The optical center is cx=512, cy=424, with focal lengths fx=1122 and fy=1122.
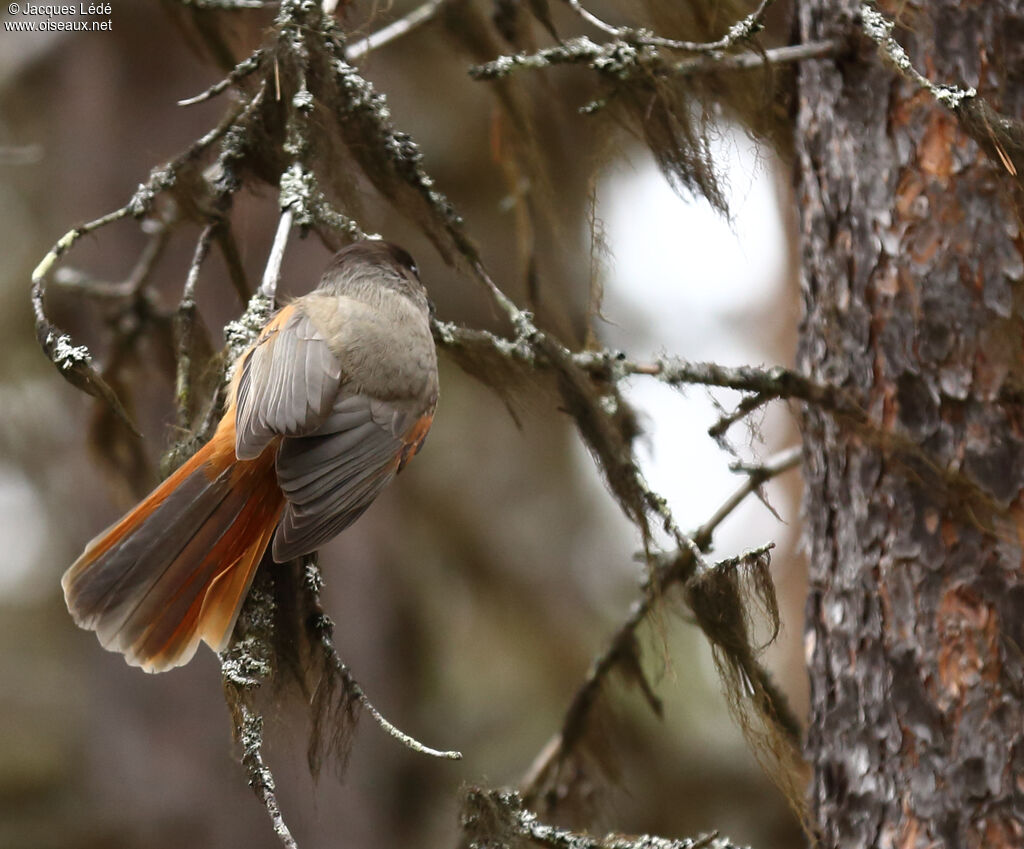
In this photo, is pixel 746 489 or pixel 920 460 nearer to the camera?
pixel 920 460

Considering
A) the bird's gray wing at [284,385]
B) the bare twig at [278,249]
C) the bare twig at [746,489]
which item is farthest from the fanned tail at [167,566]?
the bare twig at [746,489]

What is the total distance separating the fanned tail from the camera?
255 centimetres

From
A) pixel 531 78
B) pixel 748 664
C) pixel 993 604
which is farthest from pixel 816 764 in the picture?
pixel 531 78

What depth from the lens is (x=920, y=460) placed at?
267 centimetres

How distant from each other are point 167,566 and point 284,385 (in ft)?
1.65

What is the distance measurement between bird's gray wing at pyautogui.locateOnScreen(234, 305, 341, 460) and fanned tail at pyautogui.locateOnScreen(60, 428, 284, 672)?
0.39 feet

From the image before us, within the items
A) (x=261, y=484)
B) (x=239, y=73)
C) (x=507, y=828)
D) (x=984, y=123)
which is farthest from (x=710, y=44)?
(x=507, y=828)

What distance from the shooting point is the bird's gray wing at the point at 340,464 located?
249 cm

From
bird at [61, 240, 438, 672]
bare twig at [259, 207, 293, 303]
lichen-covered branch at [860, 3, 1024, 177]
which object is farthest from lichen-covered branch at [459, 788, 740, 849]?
lichen-covered branch at [860, 3, 1024, 177]

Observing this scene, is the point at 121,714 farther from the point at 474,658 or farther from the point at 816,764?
the point at 816,764

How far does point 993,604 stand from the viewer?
2621 mm

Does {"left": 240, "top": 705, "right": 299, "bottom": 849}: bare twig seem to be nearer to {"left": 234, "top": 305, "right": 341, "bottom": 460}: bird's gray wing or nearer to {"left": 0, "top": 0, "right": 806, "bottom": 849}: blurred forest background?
{"left": 234, "top": 305, "right": 341, "bottom": 460}: bird's gray wing

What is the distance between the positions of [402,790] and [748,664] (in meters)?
3.59

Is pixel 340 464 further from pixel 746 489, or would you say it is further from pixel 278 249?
pixel 746 489
